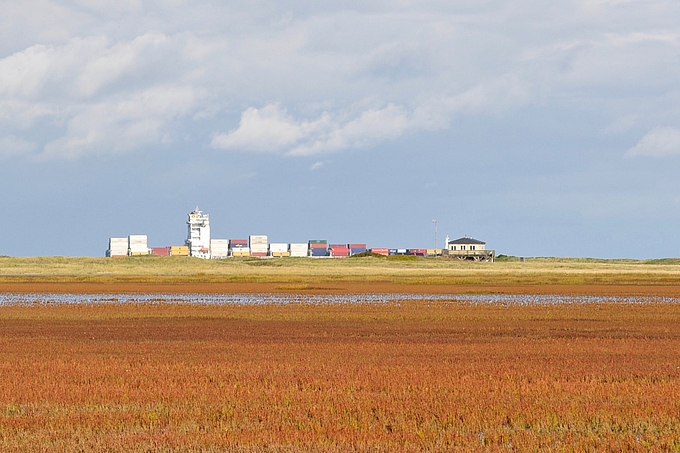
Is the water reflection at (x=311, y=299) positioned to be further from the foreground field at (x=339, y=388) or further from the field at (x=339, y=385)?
the foreground field at (x=339, y=388)

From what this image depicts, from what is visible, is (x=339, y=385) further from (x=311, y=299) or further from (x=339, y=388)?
(x=311, y=299)

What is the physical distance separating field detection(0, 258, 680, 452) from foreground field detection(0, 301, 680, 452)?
0.04 meters

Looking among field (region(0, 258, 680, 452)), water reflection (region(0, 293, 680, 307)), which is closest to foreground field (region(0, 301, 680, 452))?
field (region(0, 258, 680, 452))

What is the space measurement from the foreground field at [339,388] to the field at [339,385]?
0.04 metres

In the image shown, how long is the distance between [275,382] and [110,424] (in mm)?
4692

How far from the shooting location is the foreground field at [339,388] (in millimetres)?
12312

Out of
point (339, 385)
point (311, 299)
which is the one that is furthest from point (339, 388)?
point (311, 299)

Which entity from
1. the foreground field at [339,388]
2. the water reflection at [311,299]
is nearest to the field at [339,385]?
the foreground field at [339,388]

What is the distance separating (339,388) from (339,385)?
12.9 inches

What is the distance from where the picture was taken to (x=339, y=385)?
16828mm

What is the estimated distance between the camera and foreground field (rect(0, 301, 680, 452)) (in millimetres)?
12312

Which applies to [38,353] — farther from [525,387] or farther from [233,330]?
[525,387]

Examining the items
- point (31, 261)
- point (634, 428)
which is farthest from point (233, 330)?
point (31, 261)

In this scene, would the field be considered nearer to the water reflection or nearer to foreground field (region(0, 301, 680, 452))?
foreground field (region(0, 301, 680, 452))
